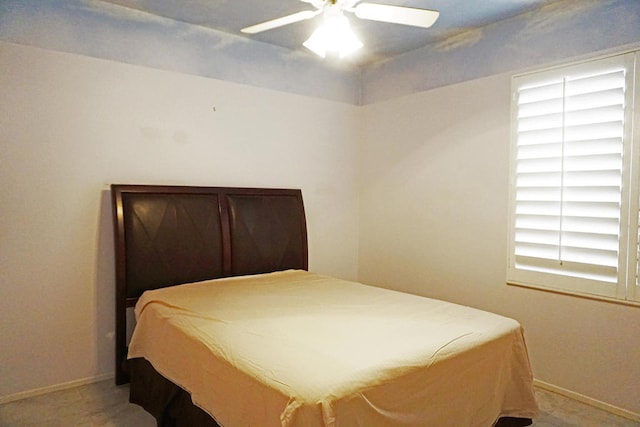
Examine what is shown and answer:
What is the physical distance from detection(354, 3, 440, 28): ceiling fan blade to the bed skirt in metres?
2.01

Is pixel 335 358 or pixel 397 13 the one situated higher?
pixel 397 13

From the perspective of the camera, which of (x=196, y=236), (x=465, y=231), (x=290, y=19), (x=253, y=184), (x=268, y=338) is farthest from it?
(x=253, y=184)

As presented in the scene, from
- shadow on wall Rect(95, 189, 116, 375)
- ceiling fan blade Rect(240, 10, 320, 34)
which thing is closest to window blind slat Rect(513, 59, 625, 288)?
ceiling fan blade Rect(240, 10, 320, 34)

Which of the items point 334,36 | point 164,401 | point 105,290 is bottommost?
point 164,401

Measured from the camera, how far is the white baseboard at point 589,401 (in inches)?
97.9

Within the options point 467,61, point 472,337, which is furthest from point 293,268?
point 467,61

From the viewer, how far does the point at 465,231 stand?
11.0ft

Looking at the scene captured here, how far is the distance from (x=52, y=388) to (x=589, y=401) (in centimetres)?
346

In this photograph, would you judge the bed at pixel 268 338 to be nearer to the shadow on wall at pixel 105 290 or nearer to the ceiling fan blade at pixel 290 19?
the shadow on wall at pixel 105 290

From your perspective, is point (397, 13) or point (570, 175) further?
point (570, 175)

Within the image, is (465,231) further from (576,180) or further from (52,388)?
(52,388)

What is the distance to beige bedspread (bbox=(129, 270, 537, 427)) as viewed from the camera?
4.57ft

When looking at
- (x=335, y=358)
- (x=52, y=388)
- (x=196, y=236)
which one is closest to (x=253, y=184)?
(x=196, y=236)

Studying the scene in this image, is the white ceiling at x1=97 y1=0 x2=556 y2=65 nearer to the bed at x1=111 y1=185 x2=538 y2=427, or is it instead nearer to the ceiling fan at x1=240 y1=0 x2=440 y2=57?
the ceiling fan at x1=240 y1=0 x2=440 y2=57
